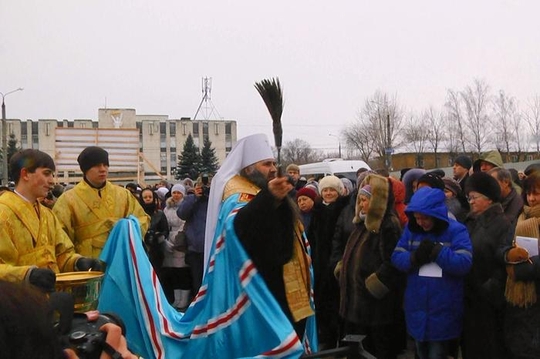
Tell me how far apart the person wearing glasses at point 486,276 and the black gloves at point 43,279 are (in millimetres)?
3086

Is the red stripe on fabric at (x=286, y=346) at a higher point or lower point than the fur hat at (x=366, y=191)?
lower

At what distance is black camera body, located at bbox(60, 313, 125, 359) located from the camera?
1.53 meters

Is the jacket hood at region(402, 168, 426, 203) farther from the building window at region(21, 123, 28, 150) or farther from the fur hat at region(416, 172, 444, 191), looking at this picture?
the building window at region(21, 123, 28, 150)

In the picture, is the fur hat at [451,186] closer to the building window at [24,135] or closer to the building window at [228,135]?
the building window at [228,135]

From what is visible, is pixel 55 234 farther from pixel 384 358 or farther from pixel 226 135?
pixel 226 135

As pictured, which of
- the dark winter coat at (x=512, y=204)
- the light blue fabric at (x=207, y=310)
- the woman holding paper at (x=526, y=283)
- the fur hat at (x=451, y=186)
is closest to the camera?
the light blue fabric at (x=207, y=310)

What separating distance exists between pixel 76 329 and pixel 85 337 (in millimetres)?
51

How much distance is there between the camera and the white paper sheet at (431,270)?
458 centimetres

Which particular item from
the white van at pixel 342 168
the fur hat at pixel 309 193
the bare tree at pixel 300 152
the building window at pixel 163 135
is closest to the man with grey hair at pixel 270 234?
the fur hat at pixel 309 193

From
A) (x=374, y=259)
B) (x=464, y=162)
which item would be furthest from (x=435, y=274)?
(x=464, y=162)

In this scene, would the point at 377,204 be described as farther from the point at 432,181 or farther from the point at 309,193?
the point at 309,193

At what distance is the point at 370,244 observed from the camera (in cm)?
528

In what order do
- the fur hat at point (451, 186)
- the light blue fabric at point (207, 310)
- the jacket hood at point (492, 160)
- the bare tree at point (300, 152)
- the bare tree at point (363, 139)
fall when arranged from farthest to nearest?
the bare tree at point (300, 152) < the bare tree at point (363, 139) < the jacket hood at point (492, 160) < the fur hat at point (451, 186) < the light blue fabric at point (207, 310)

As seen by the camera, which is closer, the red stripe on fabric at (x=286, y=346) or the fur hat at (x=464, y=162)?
the red stripe on fabric at (x=286, y=346)
